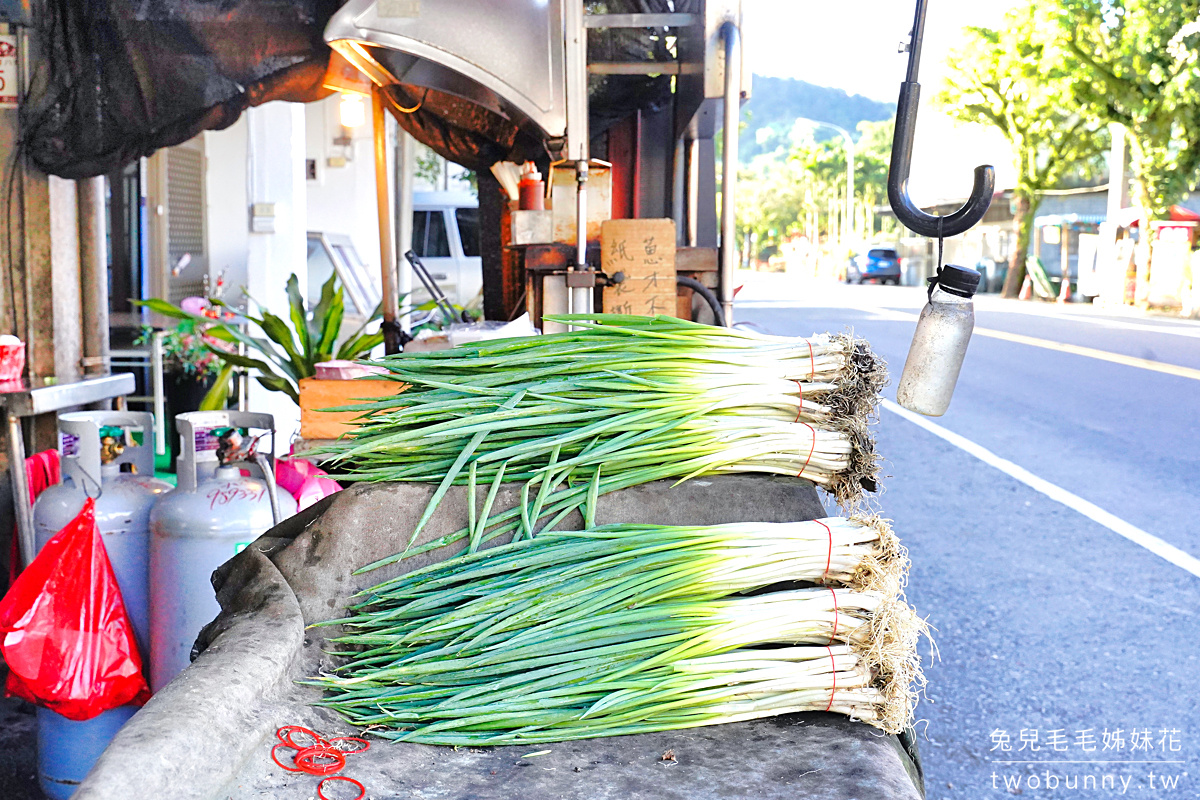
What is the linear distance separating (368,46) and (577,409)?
2.43 m

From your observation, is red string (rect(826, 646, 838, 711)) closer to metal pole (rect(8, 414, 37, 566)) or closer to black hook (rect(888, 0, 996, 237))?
black hook (rect(888, 0, 996, 237))

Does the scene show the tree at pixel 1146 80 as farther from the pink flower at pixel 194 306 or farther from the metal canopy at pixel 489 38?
the metal canopy at pixel 489 38

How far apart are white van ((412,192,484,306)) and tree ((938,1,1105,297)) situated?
1903cm

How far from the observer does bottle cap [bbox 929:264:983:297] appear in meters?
2.04

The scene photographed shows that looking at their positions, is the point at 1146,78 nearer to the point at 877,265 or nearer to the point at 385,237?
the point at 877,265

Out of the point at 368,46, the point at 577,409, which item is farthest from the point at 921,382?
the point at 368,46

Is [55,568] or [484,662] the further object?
[55,568]

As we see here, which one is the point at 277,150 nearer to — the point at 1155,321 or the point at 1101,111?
the point at 1155,321

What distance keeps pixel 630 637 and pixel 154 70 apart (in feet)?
13.6

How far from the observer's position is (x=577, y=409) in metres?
2.14

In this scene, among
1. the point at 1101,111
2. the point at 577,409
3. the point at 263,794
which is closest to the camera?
the point at 263,794

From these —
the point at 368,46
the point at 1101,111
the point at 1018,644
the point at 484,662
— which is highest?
the point at 1101,111

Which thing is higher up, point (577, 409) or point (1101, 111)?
point (1101, 111)

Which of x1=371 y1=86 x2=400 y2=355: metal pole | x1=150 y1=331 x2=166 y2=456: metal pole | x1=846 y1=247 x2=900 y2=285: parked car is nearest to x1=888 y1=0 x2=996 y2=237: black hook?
x1=371 y1=86 x2=400 y2=355: metal pole
